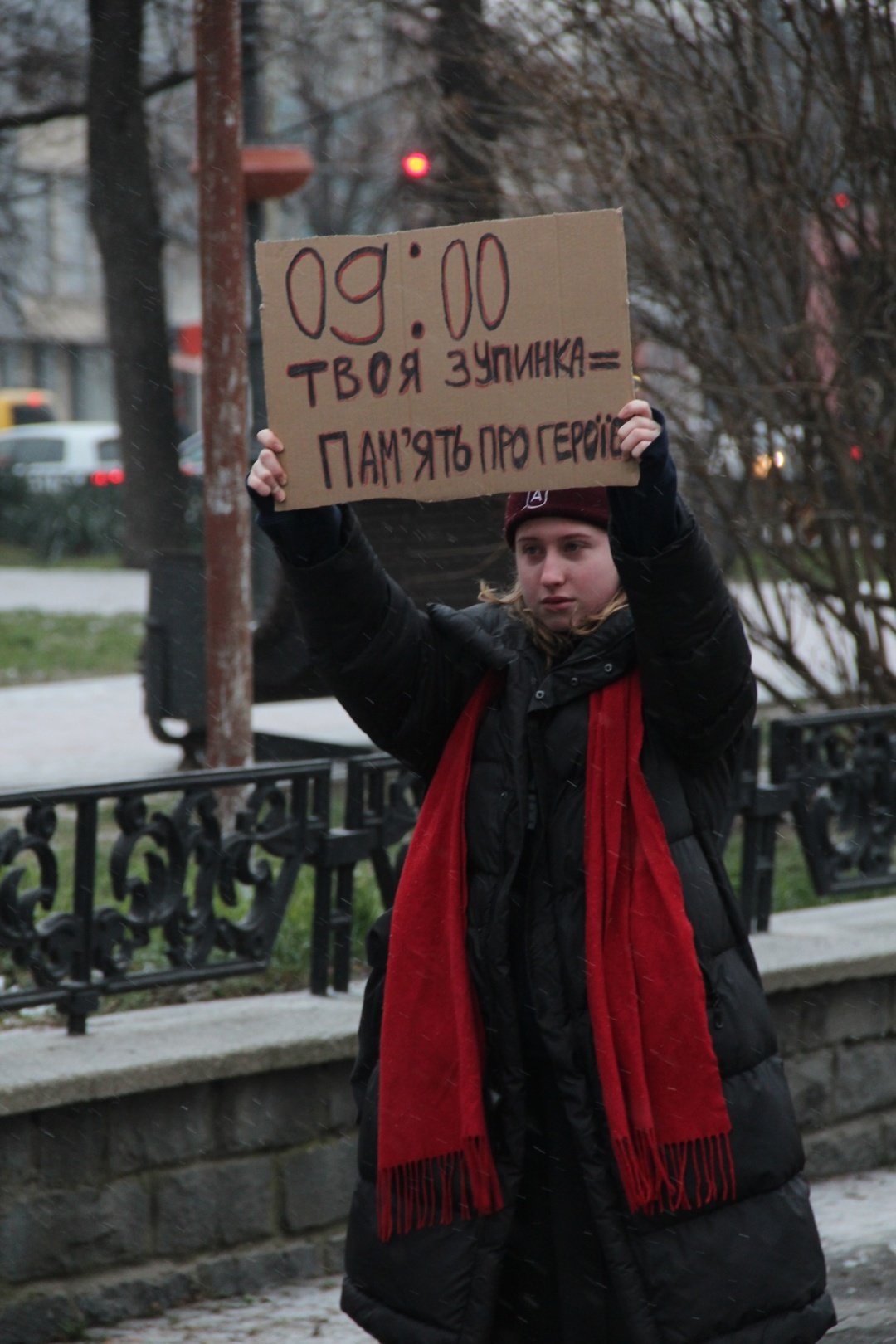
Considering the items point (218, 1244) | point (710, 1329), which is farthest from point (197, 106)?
point (710, 1329)

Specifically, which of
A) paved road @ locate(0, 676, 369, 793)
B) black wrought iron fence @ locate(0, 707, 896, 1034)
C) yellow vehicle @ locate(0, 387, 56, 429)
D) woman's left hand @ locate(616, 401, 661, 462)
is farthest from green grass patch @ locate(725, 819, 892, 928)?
yellow vehicle @ locate(0, 387, 56, 429)

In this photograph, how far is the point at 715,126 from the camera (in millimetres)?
7000

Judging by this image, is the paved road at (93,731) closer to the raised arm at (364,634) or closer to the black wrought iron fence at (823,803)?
the black wrought iron fence at (823,803)

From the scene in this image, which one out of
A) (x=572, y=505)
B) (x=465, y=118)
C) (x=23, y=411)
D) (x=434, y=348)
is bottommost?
(x=572, y=505)

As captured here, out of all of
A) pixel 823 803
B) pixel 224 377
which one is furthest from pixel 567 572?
pixel 224 377

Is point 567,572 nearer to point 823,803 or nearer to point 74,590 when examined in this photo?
point 823,803

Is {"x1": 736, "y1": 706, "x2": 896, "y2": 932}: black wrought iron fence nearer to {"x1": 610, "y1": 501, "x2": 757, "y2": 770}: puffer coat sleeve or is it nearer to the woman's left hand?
{"x1": 610, "y1": 501, "x2": 757, "y2": 770}: puffer coat sleeve

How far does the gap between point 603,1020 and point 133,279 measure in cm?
1696

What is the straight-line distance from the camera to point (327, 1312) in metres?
4.23

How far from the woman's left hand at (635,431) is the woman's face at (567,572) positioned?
0.26m

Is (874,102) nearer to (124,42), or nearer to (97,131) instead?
(124,42)

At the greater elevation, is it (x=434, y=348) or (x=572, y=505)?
(x=434, y=348)

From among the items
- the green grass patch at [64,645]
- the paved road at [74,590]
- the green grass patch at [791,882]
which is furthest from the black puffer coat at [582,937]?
the paved road at [74,590]

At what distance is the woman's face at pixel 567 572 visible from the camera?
9.82 ft
